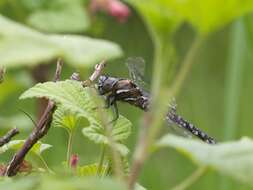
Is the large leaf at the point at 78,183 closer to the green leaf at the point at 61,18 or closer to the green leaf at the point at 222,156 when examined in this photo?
the green leaf at the point at 222,156

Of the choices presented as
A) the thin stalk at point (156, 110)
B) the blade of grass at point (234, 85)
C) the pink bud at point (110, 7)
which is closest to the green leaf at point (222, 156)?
the thin stalk at point (156, 110)

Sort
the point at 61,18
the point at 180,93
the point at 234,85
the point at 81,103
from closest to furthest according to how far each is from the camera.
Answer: the point at 81,103 → the point at 61,18 → the point at 234,85 → the point at 180,93

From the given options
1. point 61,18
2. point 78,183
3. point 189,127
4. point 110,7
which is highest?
point 110,7

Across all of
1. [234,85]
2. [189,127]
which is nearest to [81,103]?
[189,127]

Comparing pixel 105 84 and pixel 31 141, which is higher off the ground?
pixel 105 84

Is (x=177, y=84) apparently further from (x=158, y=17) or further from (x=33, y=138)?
(x=33, y=138)

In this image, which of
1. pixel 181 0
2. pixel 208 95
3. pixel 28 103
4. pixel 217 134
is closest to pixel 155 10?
pixel 181 0

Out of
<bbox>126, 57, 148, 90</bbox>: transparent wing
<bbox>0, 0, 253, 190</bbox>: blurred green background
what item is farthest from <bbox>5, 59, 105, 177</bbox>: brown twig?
<bbox>0, 0, 253, 190</bbox>: blurred green background

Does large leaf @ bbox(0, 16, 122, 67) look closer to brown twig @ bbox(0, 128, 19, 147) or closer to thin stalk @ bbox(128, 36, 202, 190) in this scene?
thin stalk @ bbox(128, 36, 202, 190)
